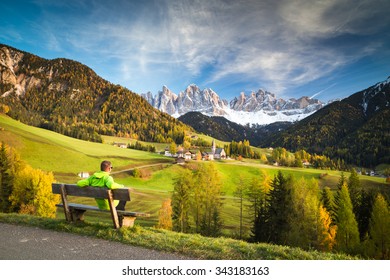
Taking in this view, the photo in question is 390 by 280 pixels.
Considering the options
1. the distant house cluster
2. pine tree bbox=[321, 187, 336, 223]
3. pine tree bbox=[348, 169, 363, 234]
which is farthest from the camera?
the distant house cluster

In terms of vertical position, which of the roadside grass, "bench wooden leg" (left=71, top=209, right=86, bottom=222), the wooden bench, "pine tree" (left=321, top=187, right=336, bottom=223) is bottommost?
"pine tree" (left=321, top=187, right=336, bottom=223)

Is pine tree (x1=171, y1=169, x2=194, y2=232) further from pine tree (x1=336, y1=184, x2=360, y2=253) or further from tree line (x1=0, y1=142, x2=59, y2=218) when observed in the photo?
pine tree (x1=336, y1=184, x2=360, y2=253)

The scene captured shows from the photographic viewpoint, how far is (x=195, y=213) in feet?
172

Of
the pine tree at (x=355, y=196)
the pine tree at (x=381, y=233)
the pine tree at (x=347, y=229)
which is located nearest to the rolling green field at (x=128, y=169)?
the pine tree at (x=347, y=229)

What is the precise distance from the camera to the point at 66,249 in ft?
27.8

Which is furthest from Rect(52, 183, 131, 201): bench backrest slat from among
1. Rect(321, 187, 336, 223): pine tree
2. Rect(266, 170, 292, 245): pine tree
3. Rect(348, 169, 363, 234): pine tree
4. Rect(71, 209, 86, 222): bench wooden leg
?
Rect(348, 169, 363, 234): pine tree

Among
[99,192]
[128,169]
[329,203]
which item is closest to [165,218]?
[329,203]

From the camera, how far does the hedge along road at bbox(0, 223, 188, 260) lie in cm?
798

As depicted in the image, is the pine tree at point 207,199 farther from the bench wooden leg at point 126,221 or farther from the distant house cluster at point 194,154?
the distant house cluster at point 194,154

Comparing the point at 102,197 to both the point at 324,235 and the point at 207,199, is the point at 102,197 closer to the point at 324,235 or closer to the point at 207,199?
the point at 324,235

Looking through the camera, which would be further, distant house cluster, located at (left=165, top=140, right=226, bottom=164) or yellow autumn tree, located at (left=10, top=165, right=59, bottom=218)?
distant house cluster, located at (left=165, top=140, right=226, bottom=164)

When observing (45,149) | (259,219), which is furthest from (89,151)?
(259,219)

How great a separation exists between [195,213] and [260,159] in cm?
13864
